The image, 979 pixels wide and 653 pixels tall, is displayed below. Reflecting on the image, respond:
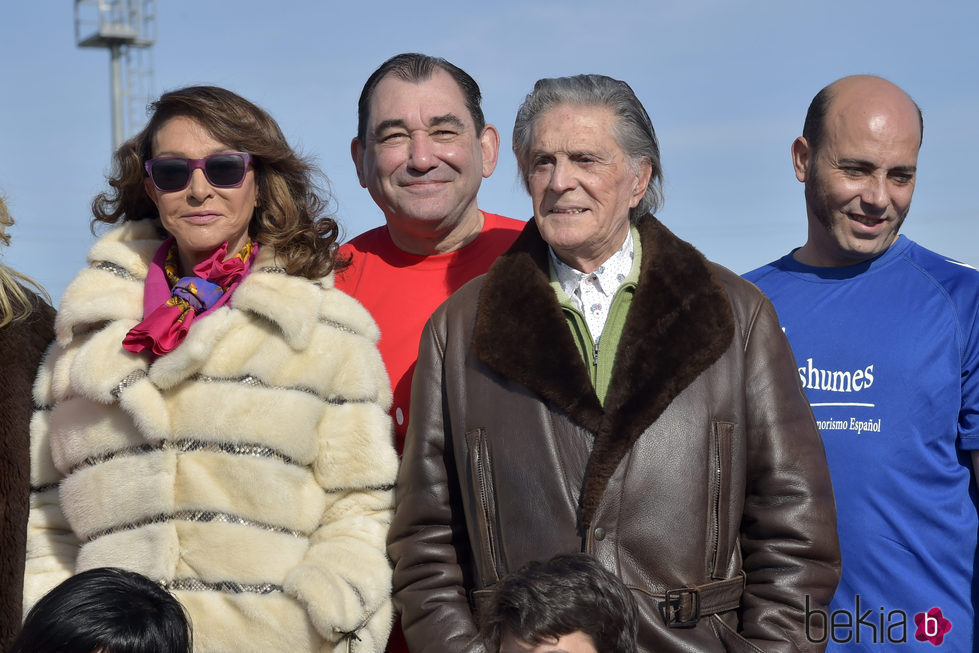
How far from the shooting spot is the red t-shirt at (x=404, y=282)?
12.3ft

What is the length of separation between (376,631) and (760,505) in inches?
44.5

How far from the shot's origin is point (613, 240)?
3.40 meters

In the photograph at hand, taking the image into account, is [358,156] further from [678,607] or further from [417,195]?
[678,607]

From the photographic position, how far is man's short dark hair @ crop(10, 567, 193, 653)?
2.34 m

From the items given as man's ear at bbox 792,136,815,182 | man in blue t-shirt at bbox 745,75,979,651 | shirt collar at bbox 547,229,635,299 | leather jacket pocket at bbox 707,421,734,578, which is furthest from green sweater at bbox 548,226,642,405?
man's ear at bbox 792,136,815,182

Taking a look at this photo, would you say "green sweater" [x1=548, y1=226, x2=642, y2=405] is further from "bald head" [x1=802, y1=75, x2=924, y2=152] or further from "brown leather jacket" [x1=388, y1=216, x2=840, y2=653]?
"bald head" [x1=802, y1=75, x2=924, y2=152]

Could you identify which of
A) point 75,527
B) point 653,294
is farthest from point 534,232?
point 75,527

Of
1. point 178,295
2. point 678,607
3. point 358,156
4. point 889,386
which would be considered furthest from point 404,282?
point 889,386

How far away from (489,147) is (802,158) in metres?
1.13

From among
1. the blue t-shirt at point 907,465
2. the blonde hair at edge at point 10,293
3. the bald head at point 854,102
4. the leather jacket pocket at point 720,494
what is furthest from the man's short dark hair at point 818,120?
the blonde hair at edge at point 10,293

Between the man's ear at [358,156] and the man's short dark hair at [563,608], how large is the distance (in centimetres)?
195

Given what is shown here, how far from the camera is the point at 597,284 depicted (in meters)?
3.39

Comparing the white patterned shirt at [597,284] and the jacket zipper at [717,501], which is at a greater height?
the white patterned shirt at [597,284]

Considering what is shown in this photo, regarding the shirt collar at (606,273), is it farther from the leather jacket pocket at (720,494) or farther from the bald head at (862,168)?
the bald head at (862,168)
